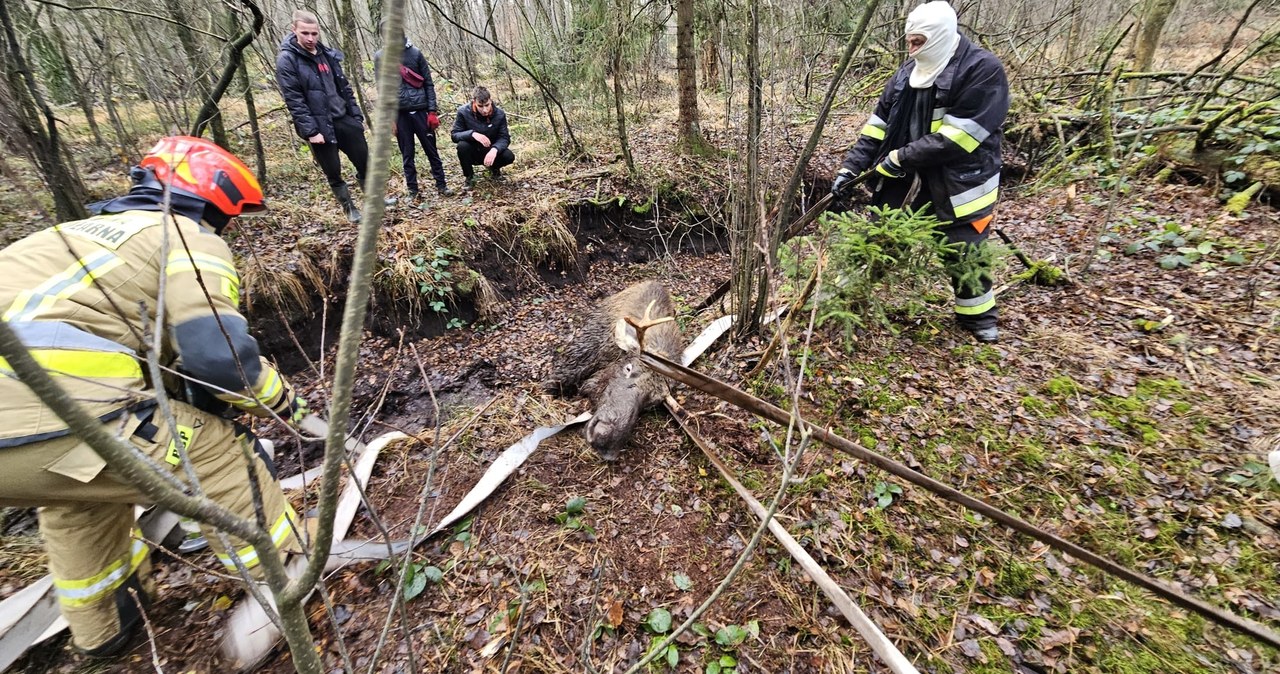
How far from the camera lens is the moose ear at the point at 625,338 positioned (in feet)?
11.9

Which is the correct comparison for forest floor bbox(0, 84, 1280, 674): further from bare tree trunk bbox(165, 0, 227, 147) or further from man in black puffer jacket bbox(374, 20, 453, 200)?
man in black puffer jacket bbox(374, 20, 453, 200)

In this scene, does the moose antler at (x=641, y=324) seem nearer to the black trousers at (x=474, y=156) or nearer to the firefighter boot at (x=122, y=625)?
the firefighter boot at (x=122, y=625)

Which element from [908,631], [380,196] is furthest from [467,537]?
[380,196]

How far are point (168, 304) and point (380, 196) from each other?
2181mm

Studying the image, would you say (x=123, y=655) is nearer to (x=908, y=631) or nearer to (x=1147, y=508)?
(x=908, y=631)

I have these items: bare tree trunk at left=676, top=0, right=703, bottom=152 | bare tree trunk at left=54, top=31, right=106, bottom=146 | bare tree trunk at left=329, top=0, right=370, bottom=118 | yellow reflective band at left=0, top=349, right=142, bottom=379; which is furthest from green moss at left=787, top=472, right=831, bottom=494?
bare tree trunk at left=54, top=31, right=106, bottom=146

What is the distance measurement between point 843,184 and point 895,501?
2.36 meters

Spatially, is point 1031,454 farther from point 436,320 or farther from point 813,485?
point 436,320

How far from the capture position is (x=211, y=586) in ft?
8.46

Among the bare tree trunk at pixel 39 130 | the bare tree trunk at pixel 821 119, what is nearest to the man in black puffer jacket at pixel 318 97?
the bare tree trunk at pixel 39 130

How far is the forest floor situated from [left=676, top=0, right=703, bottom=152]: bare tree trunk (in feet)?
14.2

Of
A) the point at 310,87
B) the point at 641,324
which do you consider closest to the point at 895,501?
the point at 641,324

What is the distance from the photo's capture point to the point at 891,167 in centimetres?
333

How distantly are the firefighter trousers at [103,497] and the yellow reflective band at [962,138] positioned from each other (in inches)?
160
